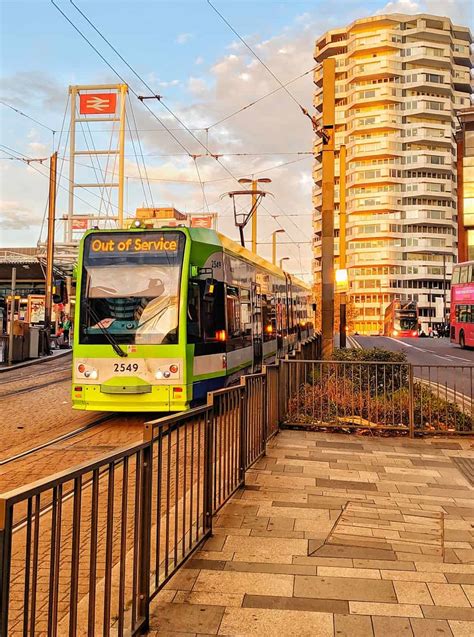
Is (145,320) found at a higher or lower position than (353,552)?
higher

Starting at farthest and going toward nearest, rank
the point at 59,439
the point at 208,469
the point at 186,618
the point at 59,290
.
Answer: the point at 59,290 < the point at 59,439 < the point at 208,469 < the point at 186,618

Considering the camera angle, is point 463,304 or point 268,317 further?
point 463,304

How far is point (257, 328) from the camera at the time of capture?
15508 millimetres

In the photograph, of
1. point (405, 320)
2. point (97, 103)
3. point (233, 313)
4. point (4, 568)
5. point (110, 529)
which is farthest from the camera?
point (97, 103)

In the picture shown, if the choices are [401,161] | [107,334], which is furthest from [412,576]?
[401,161]

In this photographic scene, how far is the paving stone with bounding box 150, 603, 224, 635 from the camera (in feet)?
10.7

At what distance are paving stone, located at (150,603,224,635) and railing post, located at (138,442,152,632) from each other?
11 centimetres

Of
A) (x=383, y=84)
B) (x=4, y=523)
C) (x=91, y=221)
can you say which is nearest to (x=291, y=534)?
(x=4, y=523)

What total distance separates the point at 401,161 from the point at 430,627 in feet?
334

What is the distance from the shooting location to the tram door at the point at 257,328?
15002 mm

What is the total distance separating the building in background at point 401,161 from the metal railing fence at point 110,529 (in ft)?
303

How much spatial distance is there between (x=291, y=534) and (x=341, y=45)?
109 m

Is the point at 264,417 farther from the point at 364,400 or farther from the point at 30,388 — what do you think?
the point at 30,388

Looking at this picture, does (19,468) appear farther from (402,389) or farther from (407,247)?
(407,247)
